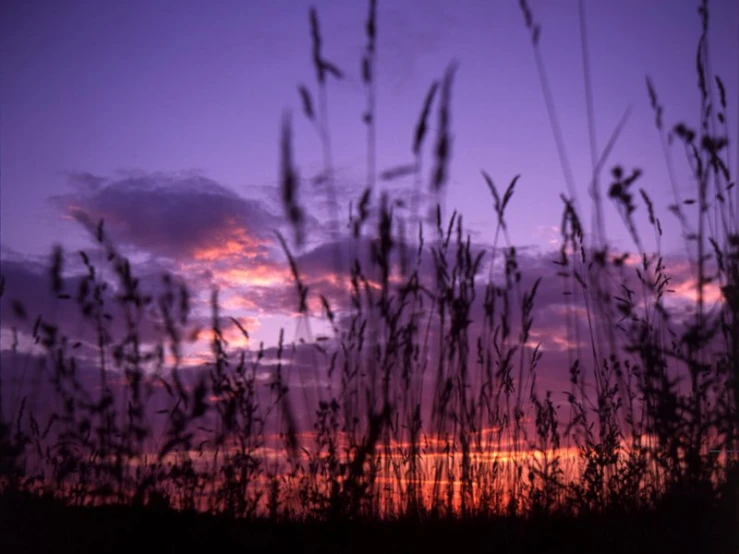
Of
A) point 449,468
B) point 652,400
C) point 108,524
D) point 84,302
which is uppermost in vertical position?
point 84,302

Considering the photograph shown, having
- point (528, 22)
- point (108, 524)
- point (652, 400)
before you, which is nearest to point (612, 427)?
point (652, 400)

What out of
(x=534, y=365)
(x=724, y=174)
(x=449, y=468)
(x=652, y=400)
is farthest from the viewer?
(x=534, y=365)

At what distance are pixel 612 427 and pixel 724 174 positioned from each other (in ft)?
4.69

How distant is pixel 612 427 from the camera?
12.4 feet

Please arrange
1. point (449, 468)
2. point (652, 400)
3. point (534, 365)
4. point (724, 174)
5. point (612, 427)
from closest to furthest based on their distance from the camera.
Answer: point (652, 400) < point (724, 174) < point (449, 468) < point (612, 427) < point (534, 365)

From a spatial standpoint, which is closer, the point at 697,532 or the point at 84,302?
the point at 697,532

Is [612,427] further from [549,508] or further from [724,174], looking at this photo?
[724,174]

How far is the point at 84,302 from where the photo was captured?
3.82m

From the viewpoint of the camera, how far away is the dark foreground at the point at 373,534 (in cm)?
271

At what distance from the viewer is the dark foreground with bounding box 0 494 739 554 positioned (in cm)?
271

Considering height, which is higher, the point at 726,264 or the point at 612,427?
the point at 726,264

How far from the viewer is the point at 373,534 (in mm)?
2832

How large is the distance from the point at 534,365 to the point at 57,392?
2753mm

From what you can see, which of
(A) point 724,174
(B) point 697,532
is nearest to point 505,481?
(B) point 697,532
